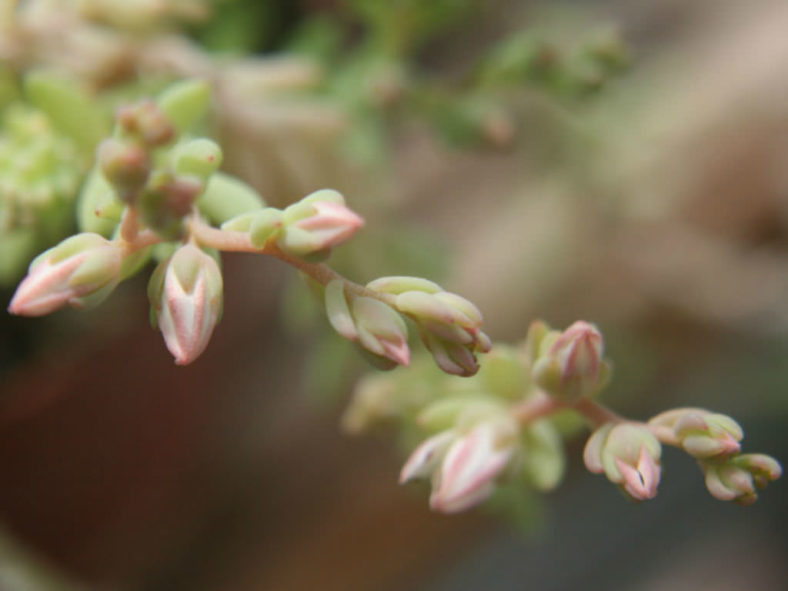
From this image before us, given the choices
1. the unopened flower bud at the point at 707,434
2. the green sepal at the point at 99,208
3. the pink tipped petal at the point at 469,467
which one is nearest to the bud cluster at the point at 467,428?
the pink tipped petal at the point at 469,467

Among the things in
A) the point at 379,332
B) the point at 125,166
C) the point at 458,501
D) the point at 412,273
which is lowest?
the point at 412,273

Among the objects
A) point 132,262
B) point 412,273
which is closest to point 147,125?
point 132,262

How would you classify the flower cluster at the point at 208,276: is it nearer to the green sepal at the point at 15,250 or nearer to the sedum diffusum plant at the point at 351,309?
the sedum diffusum plant at the point at 351,309

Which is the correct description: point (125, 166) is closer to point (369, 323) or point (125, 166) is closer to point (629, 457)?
point (369, 323)

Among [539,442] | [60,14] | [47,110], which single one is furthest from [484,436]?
[60,14]

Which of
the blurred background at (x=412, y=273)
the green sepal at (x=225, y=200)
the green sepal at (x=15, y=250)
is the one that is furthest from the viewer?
the blurred background at (x=412, y=273)

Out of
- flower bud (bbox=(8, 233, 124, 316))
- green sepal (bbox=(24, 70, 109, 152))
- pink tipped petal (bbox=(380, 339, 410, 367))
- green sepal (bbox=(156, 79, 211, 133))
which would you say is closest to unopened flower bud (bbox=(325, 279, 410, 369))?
pink tipped petal (bbox=(380, 339, 410, 367))
